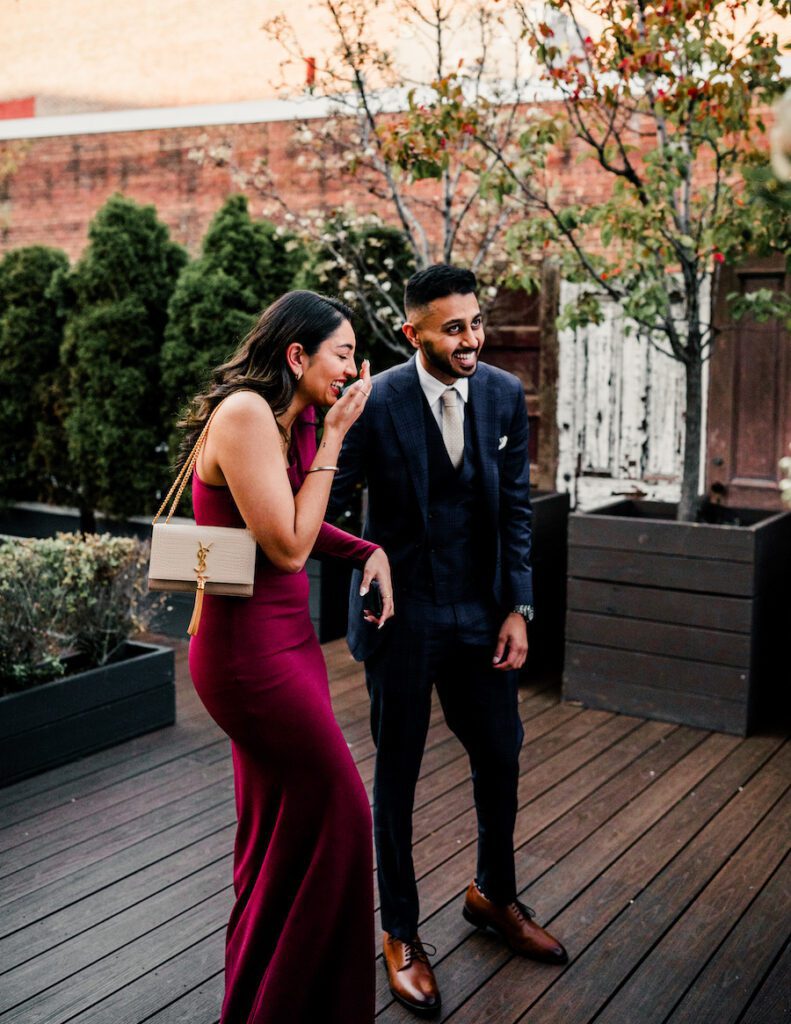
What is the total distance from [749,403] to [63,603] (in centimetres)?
379

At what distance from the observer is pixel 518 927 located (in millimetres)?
3020

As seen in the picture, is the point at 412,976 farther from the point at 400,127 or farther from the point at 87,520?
the point at 87,520

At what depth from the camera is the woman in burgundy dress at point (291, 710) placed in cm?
231

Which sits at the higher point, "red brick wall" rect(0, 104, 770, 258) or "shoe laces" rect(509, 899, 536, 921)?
"red brick wall" rect(0, 104, 770, 258)

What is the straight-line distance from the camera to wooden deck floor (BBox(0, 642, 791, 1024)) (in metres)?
2.83

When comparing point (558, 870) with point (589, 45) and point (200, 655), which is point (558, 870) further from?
point (589, 45)

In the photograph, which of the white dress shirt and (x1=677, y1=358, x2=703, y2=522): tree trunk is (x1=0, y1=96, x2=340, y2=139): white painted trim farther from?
the white dress shirt

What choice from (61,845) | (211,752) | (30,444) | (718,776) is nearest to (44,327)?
(30,444)

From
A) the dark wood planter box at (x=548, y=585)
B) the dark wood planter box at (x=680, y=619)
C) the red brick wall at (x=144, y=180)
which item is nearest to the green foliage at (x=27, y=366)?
the red brick wall at (x=144, y=180)

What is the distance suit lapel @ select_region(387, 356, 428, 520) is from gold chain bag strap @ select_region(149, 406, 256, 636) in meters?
0.67

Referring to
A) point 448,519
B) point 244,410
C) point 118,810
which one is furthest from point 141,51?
point 244,410

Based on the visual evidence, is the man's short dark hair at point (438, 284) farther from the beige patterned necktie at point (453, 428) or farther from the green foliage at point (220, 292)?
the green foliage at point (220, 292)

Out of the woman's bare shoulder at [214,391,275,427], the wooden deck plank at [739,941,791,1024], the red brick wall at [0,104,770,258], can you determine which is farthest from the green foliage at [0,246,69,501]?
the wooden deck plank at [739,941,791,1024]

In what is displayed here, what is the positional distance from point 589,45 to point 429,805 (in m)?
3.57
